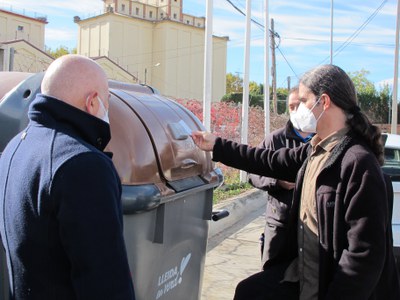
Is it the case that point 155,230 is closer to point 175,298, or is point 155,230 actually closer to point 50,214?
point 175,298

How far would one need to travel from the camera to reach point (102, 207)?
1.57 m

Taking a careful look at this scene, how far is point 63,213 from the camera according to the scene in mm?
1539

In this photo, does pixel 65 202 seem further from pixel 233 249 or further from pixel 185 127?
pixel 233 249

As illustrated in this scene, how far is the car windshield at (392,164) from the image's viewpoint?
4.65 meters

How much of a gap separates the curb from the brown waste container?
3712mm

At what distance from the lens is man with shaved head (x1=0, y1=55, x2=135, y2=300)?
1.54 meters

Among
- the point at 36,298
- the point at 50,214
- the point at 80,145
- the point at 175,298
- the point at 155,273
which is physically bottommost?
the point at 175,298

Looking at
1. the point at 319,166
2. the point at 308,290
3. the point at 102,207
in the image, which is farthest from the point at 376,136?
the point at 102,207

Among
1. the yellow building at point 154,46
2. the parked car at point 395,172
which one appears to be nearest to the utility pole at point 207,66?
the parked car at point 395,172

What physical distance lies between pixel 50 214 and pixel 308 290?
1.37 meters

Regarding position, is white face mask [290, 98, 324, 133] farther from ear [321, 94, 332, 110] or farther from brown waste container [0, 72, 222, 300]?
brown waste container [0, 72, 222, 300]

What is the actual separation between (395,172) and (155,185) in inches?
121

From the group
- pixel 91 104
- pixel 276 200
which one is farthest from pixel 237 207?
pixel 91 104

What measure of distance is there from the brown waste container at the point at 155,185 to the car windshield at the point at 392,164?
223 cm
